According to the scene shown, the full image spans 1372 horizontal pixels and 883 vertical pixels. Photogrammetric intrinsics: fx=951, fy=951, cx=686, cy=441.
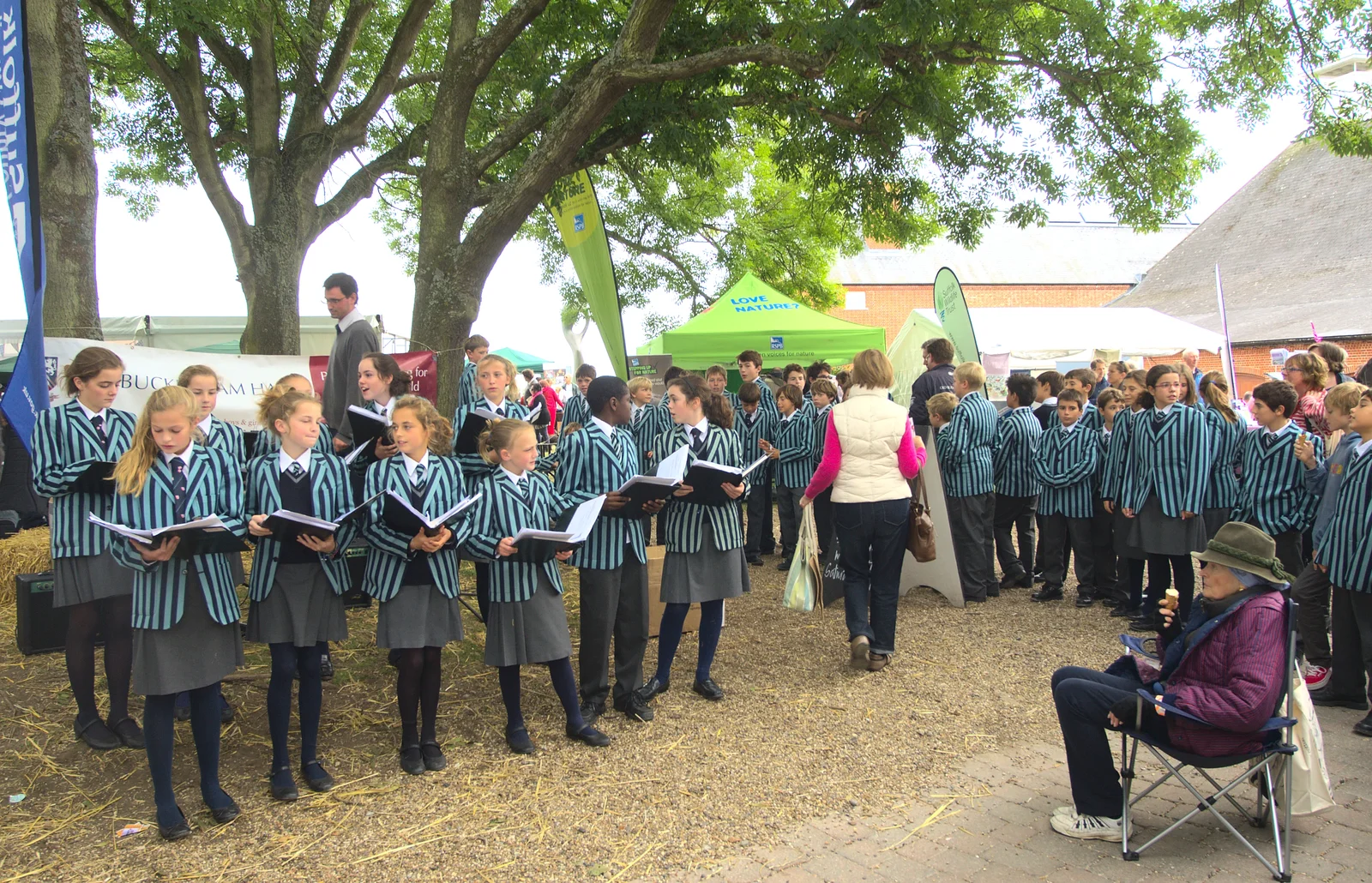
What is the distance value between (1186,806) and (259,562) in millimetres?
4091

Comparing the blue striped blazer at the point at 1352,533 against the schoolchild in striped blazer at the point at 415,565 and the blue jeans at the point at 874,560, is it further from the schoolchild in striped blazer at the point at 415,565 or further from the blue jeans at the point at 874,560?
the schoolchild in striped blazer at the point at 415,565

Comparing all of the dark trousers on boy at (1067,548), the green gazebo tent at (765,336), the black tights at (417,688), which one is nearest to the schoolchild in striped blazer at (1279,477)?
the dark trousers on boy at (1067,548)

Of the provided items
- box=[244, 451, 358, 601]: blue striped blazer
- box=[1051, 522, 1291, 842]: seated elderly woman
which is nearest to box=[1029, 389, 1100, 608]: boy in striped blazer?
box=[1051, 522, 1291, 842]: seated elderly woman

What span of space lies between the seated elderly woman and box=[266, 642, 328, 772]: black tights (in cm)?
316

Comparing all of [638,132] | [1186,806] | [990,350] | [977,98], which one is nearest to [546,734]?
[1186,806]

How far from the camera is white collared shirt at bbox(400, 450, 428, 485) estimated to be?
14.2ft

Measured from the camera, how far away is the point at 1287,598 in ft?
11.6

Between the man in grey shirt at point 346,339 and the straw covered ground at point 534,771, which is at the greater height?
the man in grey shirt at point 346,339

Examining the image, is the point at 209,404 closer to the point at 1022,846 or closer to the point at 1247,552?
the point at 1022,846

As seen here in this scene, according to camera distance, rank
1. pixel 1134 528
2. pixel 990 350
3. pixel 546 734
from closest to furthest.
A: pixel 546 734, pixel 1134 528, pixel 990 350

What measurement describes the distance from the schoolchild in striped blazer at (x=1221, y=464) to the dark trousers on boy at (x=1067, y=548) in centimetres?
116

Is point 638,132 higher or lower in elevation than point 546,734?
higher

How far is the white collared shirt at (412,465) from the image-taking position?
14.2 feet

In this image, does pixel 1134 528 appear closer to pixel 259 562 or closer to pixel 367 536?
pixel 367 536
